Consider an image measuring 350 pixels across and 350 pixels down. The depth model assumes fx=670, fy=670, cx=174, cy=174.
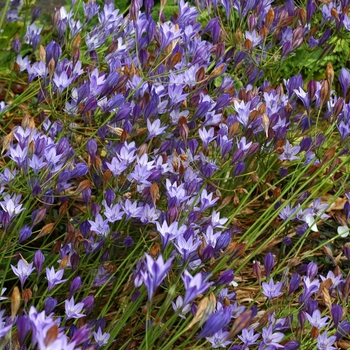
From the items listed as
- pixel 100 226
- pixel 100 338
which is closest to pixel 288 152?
pixel 100 226

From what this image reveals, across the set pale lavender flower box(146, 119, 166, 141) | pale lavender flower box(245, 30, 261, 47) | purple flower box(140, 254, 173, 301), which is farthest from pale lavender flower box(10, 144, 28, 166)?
pale lavender flower box(245, 30, 261, 47)

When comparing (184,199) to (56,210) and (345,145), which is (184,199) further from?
(56,210)

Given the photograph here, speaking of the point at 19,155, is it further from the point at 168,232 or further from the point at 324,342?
the point at 324,342

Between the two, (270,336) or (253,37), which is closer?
A: (270,336)

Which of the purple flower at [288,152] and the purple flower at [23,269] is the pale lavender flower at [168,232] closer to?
the purple flower at [23,269]

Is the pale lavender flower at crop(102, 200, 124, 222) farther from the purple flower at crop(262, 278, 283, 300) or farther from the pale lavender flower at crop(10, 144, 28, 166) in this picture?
the purple flower at crop(262, 278, 283, 300)

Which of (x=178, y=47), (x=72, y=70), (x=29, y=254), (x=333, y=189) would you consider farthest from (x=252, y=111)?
(x=333, y=189)

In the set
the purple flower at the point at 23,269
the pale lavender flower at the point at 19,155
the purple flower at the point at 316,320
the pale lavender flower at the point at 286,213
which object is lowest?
the pale lavender flower at the point at 286,213

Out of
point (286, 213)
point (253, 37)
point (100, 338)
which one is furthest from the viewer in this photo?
point (253, 37)

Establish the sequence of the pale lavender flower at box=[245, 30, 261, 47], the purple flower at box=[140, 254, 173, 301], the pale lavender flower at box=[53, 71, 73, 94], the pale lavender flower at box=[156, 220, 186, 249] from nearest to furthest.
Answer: the purple flower at box=[140, 254, 173, 301] → the pale lavender flower at box=[156, 220, 186, 249] → the pale lavender flower at box=[53, 71, 73, 94] → the pale lavender flower at box=[245, 30, 261, 47]

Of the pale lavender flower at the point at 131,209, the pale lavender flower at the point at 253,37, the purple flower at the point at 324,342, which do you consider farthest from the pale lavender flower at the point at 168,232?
the pale lavender flower at the point at 253,37

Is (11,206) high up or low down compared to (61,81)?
down

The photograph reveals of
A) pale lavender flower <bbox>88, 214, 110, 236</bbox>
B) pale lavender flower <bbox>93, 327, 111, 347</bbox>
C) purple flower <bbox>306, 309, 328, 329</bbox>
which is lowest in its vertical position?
purple flower <bbox>306, 309, 328, 329</bbox>
